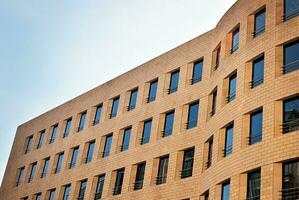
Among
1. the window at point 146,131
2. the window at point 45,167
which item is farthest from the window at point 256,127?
the window at point 45,167

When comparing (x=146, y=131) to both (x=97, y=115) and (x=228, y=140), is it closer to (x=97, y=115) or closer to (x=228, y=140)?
(x=97, y=115)

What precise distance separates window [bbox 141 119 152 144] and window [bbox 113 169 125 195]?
7.56 ft

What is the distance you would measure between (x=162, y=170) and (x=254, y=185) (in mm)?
8527

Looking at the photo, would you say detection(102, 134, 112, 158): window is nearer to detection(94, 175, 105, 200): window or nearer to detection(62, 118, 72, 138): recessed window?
detection(94, 175, 105, 200): window

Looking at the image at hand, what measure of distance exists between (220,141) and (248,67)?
375cm

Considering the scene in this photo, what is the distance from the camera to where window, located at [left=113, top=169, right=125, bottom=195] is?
101 feet

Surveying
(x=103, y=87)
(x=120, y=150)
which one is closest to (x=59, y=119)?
(x=103, y=87)

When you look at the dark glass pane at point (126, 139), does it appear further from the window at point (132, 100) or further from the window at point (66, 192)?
the window at point (66, 192)

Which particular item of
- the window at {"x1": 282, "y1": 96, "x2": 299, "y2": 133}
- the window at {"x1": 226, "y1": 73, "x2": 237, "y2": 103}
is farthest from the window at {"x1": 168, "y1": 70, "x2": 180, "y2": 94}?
the window at {"x1": 282, "y1": 96, "x2": 299, "y2": 133}

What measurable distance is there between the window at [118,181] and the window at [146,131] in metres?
2.30

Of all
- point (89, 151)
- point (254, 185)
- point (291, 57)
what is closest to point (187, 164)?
point (254, 185)

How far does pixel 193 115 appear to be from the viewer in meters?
28.7

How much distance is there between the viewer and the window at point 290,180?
19.1 metres

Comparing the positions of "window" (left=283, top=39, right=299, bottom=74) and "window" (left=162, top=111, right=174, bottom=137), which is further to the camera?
"window" (left=162, top=111, right=174, bottom=137)
